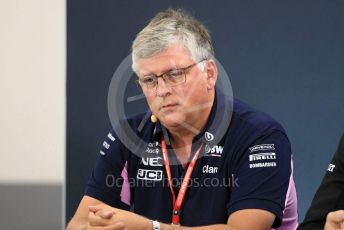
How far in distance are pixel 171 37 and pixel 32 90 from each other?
119cm

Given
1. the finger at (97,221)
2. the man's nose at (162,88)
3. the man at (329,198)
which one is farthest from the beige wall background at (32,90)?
the man at (329,198)

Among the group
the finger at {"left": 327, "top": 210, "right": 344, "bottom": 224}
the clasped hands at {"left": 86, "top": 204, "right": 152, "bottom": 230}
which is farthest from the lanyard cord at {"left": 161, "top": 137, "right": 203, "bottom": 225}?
the finger at {"left": 327, "top": 210, "right": 344, "bottom": 224}

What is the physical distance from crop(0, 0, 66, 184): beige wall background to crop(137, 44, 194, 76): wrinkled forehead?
102 cm

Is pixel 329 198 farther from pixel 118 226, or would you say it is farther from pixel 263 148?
pixel 118 226

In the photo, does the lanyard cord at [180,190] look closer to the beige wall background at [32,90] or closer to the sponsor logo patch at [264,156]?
the sponsor logo patch at [264,156]

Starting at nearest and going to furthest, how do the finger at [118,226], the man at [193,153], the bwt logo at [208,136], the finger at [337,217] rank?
the finger at [337,217] → the finger at [118,226] → the man at [193,153] → the bwt logo at [208,136]

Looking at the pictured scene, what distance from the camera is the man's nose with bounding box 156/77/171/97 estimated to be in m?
2.29

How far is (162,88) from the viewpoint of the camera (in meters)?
2.29

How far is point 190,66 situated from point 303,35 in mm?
1299

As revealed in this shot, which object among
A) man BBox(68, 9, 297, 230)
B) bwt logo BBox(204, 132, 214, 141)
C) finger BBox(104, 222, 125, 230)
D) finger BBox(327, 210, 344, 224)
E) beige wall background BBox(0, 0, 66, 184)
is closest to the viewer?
finger BBox(327, 210, 344, 224)

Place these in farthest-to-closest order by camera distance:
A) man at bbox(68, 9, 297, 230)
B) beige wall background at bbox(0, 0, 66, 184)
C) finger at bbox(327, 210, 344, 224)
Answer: beige wall background at bbox(0, 0, 66, 184) → man at bbox(68, 9, 297, 230) → finger at bbox(327, 210, 344, 224)

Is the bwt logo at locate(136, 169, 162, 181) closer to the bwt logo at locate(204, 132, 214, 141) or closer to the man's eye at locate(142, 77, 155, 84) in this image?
the bwt logo at locate(204, 132, 214, 141)

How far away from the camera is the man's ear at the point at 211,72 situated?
241cm

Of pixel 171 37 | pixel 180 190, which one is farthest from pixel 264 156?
pixel 171 37
